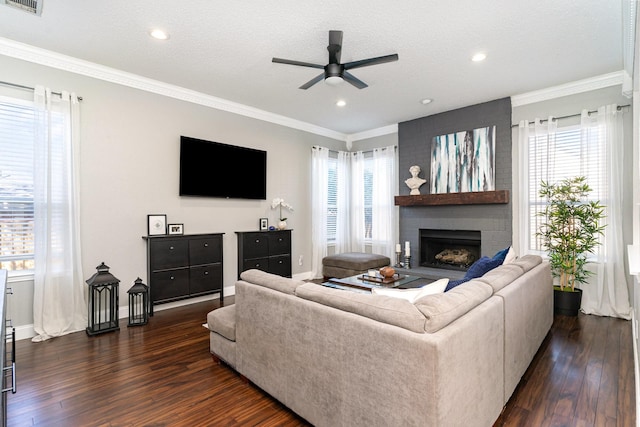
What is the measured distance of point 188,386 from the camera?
2.26 m

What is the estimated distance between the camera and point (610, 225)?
145 inches

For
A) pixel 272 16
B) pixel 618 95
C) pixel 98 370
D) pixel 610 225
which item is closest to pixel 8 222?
pixel 98 370

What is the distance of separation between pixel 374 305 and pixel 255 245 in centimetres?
347

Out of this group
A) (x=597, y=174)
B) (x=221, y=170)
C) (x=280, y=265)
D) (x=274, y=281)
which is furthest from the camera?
(x=280, y=265)

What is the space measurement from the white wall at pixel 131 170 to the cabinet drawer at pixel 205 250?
1.00 feet

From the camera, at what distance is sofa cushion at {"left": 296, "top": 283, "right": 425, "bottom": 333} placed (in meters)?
1.39

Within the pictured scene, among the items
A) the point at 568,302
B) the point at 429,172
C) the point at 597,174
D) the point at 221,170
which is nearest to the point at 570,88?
the point at 597,174

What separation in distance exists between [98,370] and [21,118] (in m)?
2.58

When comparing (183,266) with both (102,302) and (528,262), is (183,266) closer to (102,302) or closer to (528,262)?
(102,302)

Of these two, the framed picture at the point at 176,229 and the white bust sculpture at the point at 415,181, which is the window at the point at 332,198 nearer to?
the white bust sculpture at the point at 415,181

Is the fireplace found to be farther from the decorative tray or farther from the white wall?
the white wall

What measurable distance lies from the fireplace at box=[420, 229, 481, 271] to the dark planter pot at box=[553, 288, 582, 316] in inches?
48.0

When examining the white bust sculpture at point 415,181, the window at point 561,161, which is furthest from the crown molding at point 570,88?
the white bust sculpture at point 415,181

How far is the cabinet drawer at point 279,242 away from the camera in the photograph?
498 cm
